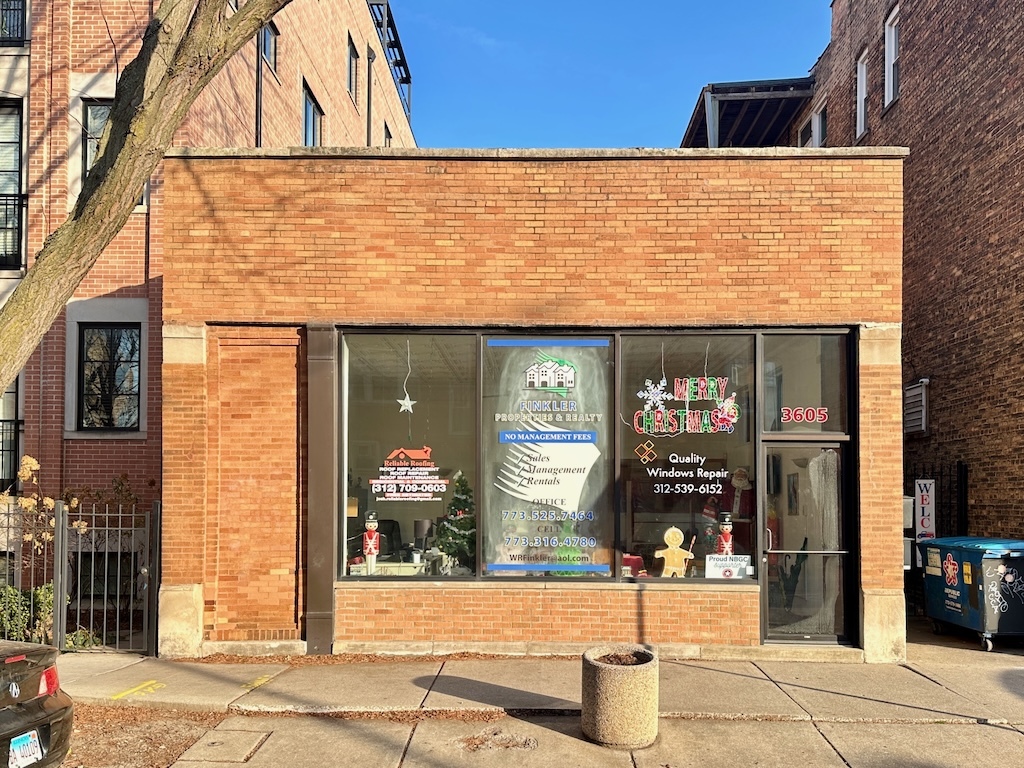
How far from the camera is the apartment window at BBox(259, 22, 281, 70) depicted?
48.5 ft

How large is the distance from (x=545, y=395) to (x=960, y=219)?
7.92 meters

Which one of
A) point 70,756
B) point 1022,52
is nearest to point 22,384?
point 70,756

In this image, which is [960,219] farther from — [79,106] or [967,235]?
[79,106]

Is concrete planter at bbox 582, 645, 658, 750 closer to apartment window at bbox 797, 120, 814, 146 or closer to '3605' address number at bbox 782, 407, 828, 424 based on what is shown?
'3605' address number at bbox 782, 407, 828, 424

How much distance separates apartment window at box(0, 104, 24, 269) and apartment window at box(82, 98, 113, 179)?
1.06 metres

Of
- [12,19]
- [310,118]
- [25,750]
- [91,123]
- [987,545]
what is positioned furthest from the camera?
[310,118]

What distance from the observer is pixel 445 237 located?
834 cm

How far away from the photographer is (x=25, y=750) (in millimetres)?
4398

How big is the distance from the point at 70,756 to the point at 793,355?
24.8 ft

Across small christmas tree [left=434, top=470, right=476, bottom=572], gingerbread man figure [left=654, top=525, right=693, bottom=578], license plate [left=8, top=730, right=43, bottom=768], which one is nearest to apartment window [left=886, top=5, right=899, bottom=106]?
gingerbread man figure [left=654, top=525, right=693, bottom=578]

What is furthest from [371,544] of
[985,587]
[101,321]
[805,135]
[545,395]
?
[805,135]

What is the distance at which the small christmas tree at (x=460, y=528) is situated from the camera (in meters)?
8.42

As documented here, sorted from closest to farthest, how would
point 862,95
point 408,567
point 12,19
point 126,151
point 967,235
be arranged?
1. point 126,151
2. point 408,567
3. point 967,235
4. point 12,19
5. point 862,95

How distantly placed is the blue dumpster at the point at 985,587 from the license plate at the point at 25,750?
903 centimetres
